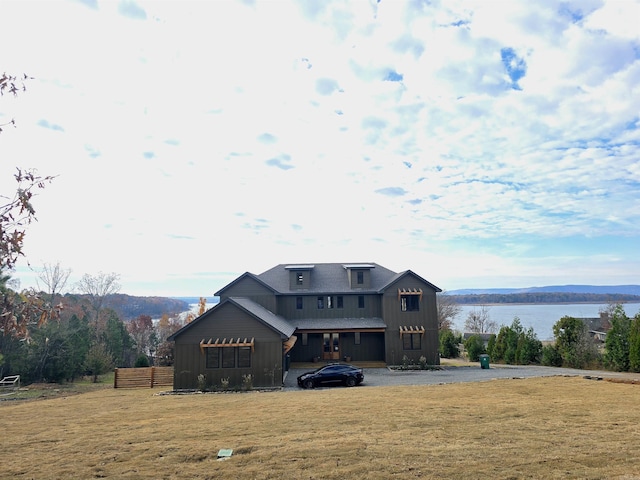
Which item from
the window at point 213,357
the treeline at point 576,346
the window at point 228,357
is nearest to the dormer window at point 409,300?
the treeline at point 576,346

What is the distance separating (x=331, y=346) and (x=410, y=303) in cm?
720

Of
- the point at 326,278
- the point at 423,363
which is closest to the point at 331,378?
the point at 423,363

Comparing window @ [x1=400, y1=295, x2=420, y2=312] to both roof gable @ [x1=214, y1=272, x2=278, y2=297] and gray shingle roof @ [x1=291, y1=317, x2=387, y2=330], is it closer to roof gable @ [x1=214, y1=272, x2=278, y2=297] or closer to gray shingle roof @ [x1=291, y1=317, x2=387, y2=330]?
gray shingle roof @ [x1=291, y1=317, x2=387, y2=330]

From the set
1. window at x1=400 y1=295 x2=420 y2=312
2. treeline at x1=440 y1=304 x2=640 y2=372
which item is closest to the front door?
window at x1=400 y1=295 x2=420 y2=312

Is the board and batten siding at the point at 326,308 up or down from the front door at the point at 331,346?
up

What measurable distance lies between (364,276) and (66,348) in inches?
1031

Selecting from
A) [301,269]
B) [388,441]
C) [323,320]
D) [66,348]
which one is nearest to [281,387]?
[323,320]

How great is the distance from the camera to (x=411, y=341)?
3156 centimetres

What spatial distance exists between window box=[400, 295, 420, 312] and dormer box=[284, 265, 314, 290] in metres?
7.88

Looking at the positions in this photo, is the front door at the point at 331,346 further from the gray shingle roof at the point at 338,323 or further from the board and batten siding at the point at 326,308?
the board and batten siding at the point at 326,308

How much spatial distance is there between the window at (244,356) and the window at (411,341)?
1298 cm

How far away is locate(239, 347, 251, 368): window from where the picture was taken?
947 inches

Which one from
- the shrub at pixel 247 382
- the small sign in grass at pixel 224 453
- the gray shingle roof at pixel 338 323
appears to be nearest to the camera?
the small sign in grass at pixel 224 453

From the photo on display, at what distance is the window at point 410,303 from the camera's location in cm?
3209
